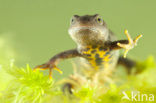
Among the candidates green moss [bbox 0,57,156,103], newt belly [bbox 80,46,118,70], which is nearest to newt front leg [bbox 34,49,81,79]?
newt belly [bbox 80,46,118,70]

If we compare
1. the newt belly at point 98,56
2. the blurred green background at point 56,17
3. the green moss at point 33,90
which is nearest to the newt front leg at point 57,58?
the newt belly at point 98,56

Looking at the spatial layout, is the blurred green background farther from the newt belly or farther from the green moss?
the green moss

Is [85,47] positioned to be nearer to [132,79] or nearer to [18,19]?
[132,79]

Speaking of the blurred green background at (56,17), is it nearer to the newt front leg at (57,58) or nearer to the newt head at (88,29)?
the newt front leg at (57,58)

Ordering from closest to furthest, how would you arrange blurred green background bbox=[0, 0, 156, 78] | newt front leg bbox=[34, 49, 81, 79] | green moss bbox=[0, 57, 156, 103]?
green moss bbox=[0, 57, 156, 103] < newt front leg bbox=[34, 49, 81, 79] < blurred green background bbox=[0, 0, 156, 78]

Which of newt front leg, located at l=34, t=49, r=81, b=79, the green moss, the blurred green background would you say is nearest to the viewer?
the green moss

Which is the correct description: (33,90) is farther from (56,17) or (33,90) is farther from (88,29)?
(56,17)

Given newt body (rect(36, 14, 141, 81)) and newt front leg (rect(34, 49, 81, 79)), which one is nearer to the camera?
newt body (rect(36, 14, 141, 81))

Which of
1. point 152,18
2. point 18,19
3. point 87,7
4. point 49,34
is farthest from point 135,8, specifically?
point 18,19
